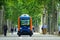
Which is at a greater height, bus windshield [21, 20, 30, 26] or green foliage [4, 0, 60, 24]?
green foliage [4, 0, 60, 24]

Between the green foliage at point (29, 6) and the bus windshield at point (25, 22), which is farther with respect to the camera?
the green foliage at point (29, 6)

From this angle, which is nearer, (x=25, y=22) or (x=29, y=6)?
(x=25, y=22)

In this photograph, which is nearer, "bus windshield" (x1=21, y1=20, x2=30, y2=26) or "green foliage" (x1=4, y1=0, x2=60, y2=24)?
"bus windshield" (x1=21, y1=20, x2=30, y2=26)

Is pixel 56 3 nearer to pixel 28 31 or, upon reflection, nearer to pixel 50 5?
pixel 50 5

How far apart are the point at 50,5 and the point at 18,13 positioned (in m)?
35.0

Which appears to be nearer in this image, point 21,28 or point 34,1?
point 21,28

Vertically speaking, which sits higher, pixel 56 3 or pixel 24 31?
pixel 56 3

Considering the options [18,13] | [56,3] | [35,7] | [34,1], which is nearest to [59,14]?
[56,3]

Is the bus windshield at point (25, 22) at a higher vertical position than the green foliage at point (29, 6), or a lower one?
lower

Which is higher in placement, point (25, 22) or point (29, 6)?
point (29, 6)

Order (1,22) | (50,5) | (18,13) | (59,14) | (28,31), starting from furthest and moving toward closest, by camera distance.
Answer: (18,13)
(1,22)
(50,5)
(59,14)
(28,31)

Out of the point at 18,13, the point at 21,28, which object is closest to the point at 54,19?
the point at 21,28

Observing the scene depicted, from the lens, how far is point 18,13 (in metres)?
92.1

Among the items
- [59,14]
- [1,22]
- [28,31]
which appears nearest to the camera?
[28,31]
